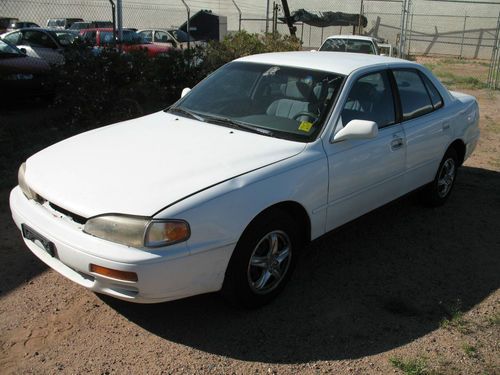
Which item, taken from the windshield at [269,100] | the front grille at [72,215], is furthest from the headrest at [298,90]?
the front grille at [72,215]

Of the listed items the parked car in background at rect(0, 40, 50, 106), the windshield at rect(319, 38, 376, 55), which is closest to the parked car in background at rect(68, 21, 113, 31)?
the windshield at rect(319, 38, 376, 55)

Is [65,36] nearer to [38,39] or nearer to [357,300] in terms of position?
[38,39]

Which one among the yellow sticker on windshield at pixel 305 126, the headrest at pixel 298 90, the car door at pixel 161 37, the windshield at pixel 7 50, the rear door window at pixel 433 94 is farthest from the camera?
the car door at pixel 161 37

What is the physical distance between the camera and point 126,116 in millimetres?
Answer: 7801

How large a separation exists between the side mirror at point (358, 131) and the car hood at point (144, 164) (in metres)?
0.34

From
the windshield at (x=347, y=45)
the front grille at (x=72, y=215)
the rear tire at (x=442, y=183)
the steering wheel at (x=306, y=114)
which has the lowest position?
the rear tire at (x=442, y=183)

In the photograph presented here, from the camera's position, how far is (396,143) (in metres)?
4.34

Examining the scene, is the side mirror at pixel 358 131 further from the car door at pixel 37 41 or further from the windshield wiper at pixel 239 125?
the car door at pixel 37 41

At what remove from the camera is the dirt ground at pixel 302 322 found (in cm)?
298

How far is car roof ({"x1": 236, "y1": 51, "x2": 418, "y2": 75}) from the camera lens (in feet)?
13.7

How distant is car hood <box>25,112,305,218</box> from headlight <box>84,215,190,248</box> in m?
Answer: 0.05

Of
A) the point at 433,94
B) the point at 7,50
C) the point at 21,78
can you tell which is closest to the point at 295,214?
the point at 433,94

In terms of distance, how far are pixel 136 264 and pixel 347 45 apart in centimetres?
1338

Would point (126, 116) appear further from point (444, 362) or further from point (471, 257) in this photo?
point (444, 362)
